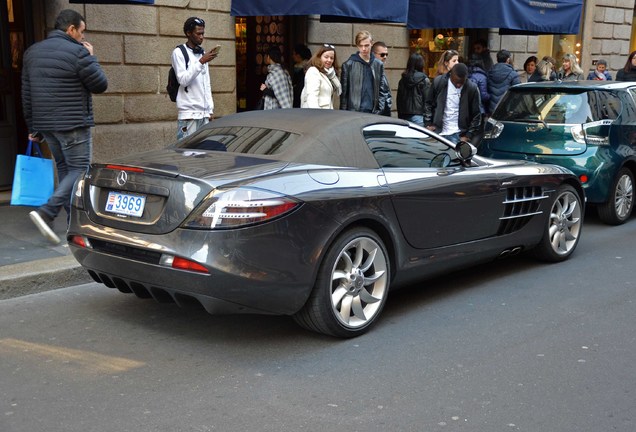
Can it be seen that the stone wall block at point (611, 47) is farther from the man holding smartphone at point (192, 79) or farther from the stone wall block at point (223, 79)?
the man holding smartphone at point (192, 79)

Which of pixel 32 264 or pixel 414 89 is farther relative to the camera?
pixel 414 89

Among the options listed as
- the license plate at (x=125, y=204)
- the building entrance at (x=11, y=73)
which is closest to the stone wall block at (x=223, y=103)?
the building entrance at (x=11, y=73)

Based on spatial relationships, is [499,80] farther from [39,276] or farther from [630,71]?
[39,276]

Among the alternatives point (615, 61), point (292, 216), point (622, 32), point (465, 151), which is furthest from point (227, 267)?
point (622, 32)

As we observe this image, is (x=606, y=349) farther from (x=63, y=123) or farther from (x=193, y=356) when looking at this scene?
(x=63, y=123)

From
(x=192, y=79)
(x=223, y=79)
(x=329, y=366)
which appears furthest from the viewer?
(x=223, y=79)

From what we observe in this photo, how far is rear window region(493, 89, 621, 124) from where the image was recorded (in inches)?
352

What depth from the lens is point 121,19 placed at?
9898mm

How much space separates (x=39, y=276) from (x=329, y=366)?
2.62m

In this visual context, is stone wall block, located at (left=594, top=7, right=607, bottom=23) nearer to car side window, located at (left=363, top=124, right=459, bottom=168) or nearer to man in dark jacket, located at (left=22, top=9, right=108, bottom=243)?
car side window, located at (left=363, top=124, right=459, bottom=168)

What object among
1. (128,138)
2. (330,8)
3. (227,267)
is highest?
(330,8)

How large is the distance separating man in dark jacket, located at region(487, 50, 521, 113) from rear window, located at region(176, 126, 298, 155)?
25.9ft

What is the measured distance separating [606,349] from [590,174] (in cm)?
422

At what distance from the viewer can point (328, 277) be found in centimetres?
476
